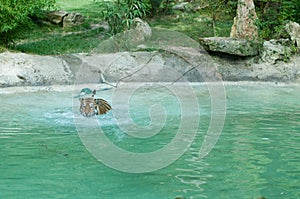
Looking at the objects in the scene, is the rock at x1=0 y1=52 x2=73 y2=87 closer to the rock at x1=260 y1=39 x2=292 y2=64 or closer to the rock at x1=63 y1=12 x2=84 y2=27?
the rock at x1=260 y1=39 x2=292 y2=64

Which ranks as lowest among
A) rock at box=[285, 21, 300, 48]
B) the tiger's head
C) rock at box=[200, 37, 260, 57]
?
the tiger's head

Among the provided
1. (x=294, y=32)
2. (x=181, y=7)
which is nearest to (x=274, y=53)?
(x=294, y=32)

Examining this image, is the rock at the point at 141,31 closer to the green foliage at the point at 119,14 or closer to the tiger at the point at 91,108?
the green foliage at the point at 119,14

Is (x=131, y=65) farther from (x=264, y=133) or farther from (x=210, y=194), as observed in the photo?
(x=210, y=194)

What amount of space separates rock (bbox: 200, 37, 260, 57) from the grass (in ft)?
8.87

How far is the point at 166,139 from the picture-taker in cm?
589

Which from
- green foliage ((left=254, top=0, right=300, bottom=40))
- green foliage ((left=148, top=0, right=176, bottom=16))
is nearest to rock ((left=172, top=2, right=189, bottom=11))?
green foliage ((left=148, top=0, right=176, bottom=16))

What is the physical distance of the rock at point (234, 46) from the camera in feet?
35.0

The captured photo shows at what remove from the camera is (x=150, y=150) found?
5.41 metres

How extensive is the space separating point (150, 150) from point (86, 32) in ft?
30.4

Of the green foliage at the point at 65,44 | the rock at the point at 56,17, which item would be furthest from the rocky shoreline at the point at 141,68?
the rock at the point at 56,17

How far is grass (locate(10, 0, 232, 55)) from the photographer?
12297mm

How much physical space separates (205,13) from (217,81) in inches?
225

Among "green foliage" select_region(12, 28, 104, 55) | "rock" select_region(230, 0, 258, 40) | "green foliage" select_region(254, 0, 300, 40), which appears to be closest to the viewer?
"rock" select_region(230, 0, 258, 40)
